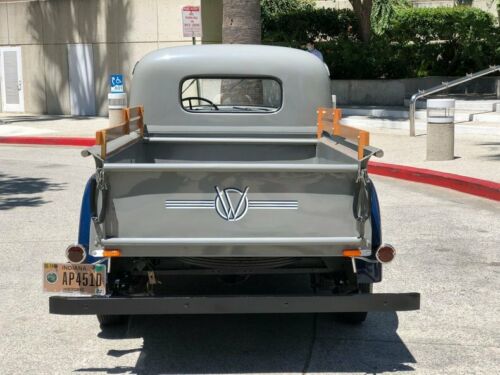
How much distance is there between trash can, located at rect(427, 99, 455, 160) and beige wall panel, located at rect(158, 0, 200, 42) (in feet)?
34.5

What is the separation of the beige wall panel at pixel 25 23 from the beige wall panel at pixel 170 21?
14.6ft

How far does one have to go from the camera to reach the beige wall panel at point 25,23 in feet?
82.1

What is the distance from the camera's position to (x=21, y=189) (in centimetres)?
1207

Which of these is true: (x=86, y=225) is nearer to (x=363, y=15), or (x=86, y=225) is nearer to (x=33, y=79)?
(x=363, y=15)

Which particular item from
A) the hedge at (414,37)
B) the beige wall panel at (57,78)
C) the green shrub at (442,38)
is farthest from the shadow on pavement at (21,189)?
the green shrub at (442,38)

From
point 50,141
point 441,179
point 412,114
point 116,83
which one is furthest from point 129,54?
point 441,179

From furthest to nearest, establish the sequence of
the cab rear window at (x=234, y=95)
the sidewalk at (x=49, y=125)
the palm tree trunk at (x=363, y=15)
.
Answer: the palm tree trunk at (x=363, y=15), the sidewalk at (x=49, y=125), the cab rear window at (x=234, y=95)

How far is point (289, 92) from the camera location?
6707 millimetres

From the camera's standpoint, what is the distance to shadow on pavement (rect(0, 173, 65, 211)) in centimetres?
1086

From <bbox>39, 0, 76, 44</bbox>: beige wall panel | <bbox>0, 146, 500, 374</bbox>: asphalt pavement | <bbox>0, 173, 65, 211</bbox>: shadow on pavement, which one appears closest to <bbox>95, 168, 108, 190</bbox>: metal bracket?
<bbox>0, 146, 500, 374</bbox>: asphalt pavement

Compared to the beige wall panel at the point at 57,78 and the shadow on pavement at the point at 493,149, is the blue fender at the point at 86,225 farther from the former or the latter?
the beige wall panel at the point at 57,78

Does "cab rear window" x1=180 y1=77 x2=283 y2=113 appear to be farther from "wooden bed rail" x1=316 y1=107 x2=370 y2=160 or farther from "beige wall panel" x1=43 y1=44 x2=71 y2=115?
"beige wall panel" x1=43 y1=44 x2=71 y2=115

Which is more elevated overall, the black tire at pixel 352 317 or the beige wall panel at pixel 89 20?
the beige wall panel at pixel 89 20

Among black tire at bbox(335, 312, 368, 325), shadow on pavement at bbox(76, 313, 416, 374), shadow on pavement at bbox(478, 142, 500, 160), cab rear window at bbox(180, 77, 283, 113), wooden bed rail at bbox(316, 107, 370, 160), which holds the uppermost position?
cab rear window at bbox(180, 77, 283, 113)
